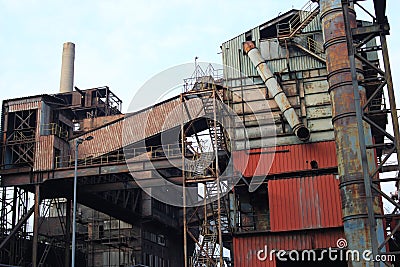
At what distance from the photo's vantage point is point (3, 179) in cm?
3456

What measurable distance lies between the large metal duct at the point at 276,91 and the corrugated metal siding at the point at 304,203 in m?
2.75

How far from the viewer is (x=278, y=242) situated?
27.7m

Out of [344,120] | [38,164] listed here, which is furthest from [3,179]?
[344,120]

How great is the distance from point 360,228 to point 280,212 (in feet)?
35.7

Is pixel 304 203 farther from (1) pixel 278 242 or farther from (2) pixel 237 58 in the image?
(2) pixel 237 58

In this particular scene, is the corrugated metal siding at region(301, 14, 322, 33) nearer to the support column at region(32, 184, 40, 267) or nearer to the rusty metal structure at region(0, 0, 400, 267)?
the rusty metal structure at region(0, 0, 400, 267)

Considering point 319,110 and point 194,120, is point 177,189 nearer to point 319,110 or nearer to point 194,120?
point 194,120

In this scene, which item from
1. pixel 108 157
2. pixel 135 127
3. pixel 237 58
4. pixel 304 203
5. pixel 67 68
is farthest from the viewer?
pixel 67 68

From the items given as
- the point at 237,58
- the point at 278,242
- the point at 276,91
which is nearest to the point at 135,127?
the point at 237,58

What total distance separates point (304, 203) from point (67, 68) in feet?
121

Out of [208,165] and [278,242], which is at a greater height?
[208,165]

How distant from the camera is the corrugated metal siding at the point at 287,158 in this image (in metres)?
28.6

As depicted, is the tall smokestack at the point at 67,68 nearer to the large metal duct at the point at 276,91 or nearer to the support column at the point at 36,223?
the support column at the point at 36,223

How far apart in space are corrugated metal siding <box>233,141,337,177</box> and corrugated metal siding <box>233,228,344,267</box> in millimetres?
3615
